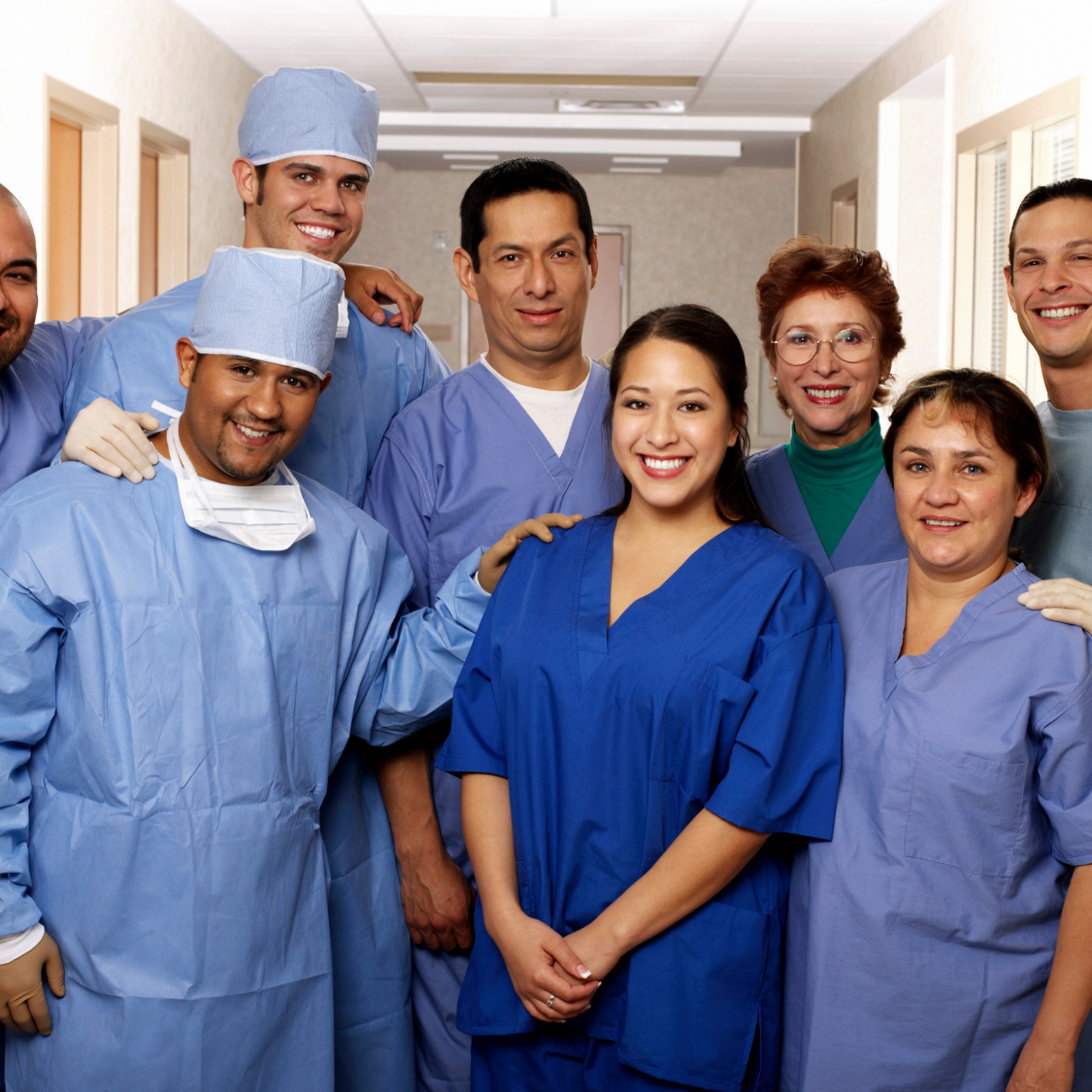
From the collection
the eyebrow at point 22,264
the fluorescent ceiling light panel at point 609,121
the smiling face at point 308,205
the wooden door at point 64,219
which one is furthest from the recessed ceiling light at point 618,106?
the eyebrow at point 22,264

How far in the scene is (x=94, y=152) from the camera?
451 cm

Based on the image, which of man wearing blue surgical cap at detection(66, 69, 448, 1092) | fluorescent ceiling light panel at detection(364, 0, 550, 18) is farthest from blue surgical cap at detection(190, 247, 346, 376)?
fluorescent ceiling light panel at detection(364, 0, 550, 18)

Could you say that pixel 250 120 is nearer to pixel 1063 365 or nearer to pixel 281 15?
pixel 1063 365

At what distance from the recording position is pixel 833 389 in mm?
1811

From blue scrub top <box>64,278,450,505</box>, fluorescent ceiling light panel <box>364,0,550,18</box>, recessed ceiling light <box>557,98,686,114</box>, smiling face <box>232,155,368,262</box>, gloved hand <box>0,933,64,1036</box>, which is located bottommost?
gloved hand <box>0,933,64,1036</box>

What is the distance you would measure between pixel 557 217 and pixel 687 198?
795cm

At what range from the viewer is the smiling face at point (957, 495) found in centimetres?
138

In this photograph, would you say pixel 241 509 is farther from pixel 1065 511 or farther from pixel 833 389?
pixel 1065 511

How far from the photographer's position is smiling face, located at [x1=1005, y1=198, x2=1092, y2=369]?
1.72 meters

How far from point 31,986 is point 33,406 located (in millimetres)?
863

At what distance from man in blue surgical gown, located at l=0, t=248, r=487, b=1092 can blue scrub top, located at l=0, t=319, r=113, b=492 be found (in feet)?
1.14

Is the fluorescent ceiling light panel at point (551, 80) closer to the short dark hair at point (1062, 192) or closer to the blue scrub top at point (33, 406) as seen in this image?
the short dark hair at point (1062, 192)

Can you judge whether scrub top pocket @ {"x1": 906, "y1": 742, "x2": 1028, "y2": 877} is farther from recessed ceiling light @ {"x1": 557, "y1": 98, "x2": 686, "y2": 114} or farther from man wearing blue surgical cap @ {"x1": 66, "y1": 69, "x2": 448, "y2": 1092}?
recessed ceiling light @ {"x1": 557, "y1": 98, "x2": 686, "y2": 114}

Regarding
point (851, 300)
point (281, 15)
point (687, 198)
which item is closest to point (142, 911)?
point (851, 300)
